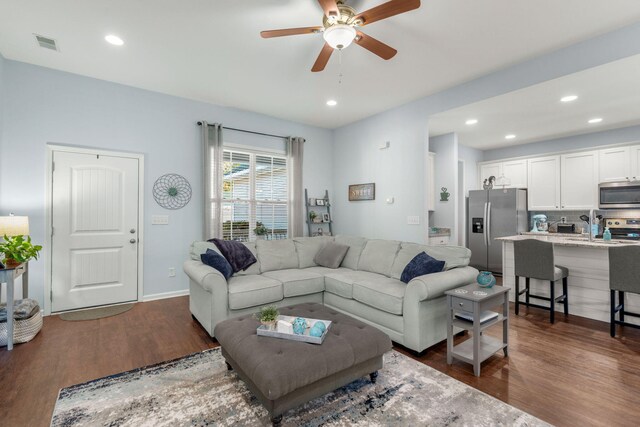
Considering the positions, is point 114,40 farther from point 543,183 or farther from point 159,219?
point 543,183

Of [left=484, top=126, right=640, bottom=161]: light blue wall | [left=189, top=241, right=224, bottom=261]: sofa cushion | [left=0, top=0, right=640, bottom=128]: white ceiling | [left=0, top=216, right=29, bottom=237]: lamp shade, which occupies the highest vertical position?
[left=0, top=0, right=640, bottom=128]: white ceiling

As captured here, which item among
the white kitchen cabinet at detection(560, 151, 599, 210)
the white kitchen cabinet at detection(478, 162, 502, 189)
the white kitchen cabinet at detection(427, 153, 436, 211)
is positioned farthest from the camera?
the white kitchen cabinet at detection(478, 162, 502, 189)

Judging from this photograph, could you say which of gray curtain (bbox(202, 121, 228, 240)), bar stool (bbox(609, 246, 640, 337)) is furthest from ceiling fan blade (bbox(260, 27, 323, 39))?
bar stool (bbox(609, 246, 640, 337))

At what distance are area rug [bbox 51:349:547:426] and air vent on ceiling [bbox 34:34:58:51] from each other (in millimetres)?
3230

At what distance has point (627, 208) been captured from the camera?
16.7ft

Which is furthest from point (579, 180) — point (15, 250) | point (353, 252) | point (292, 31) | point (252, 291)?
point (15, 250)

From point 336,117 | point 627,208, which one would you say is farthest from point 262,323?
point 627,208

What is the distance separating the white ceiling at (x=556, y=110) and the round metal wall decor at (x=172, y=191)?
12.6 ft

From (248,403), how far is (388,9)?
283 cm

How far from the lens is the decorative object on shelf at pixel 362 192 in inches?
209

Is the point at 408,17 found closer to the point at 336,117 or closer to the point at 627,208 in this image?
the point at 336,117

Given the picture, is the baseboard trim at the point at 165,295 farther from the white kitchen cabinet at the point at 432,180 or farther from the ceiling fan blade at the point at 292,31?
the white kitchen cabinet at the point at 432,180

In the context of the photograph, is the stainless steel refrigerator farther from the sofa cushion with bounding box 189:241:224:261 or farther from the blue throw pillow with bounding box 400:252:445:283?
the sofa cushion with bounding box 189:241:224:261

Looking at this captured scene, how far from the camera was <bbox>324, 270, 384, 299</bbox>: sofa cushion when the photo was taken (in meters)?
3.31
